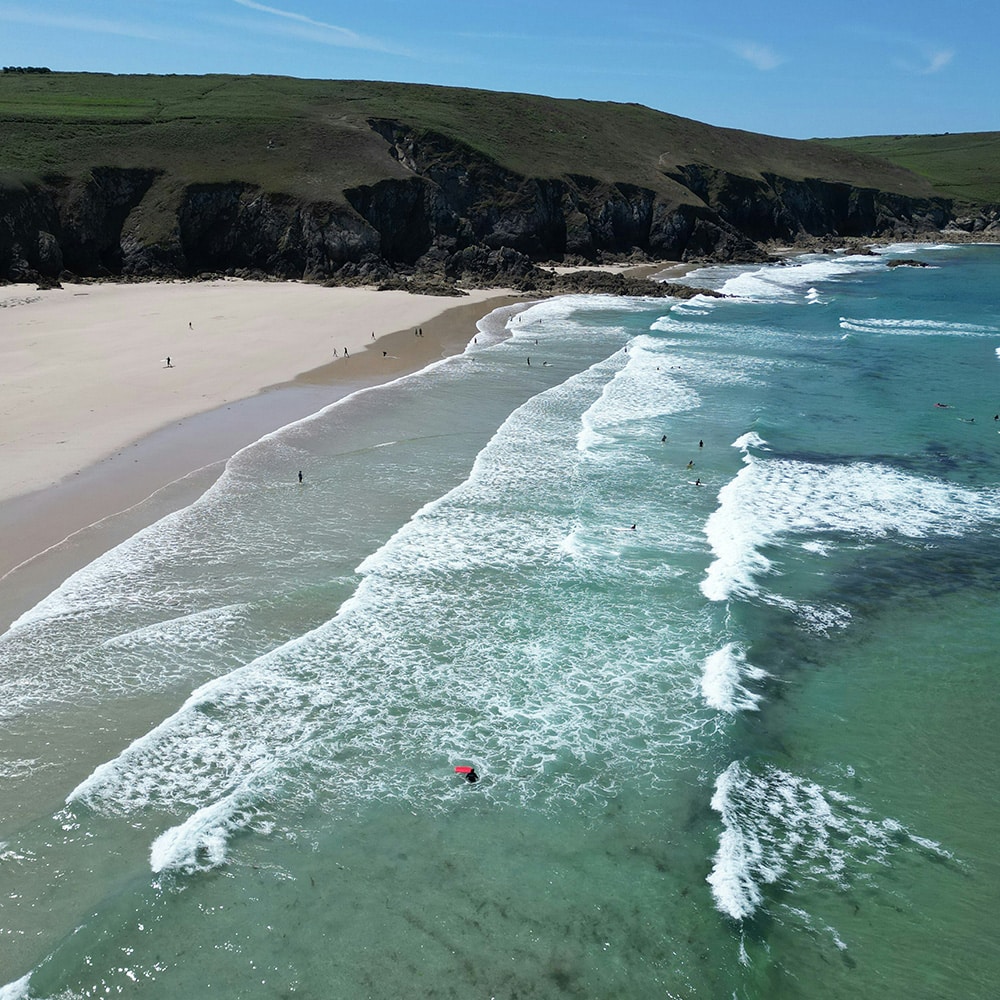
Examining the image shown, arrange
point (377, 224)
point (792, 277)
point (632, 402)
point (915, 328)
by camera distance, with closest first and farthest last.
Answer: point (632, 402) → point (915, 328) → point (377, 224) → point (792, 277)

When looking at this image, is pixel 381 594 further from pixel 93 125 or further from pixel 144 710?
pixel 93 125

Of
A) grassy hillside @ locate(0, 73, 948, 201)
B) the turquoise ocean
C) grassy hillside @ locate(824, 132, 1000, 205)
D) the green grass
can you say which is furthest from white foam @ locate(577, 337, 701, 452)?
grassy hillside @ locate(824, 132, 1000, 205)

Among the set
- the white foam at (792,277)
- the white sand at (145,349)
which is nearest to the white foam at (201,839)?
the white sand at (145,349)

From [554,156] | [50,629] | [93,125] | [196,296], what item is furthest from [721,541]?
[554,156]

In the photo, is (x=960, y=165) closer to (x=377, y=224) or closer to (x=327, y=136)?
(x=327, y=136)

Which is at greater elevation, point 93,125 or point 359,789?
point 93,125

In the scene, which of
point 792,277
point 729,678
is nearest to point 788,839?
point 729,678
